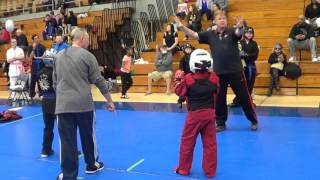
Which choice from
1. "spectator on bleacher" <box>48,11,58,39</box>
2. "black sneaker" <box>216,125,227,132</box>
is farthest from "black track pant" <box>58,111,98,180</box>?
"spectator on bleacher" <box>48,11,58,39</box>

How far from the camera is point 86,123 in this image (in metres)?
4.63

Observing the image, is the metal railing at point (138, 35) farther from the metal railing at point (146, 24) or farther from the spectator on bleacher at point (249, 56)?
the spectator on bleacher at point (249, 56)

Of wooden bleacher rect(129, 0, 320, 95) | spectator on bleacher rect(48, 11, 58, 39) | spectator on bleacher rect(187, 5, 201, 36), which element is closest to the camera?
wooden bleacher rect(129, 0, 320, 95)

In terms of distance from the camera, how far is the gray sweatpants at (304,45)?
10672 millimetres

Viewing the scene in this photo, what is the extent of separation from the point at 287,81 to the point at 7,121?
6719mm

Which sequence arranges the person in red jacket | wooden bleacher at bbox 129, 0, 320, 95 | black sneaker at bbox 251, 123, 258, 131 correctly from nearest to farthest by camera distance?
black sneaker at bbox 251, 123, 258, 131
wooden bleacher at bbox 129, 0, 320, 95
the person in red jacket

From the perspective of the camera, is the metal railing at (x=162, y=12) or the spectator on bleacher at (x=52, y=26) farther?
the spectator on bleacher at (x=52, y=26)

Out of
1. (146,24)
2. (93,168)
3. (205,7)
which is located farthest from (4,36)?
(93,168)

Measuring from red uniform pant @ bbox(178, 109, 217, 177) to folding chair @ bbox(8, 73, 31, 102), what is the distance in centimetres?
759

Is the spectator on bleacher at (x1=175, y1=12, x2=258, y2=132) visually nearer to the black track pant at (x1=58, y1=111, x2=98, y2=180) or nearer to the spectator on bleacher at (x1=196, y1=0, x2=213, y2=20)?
the black track pant at (x1=58, y1=111, x2=98, y2=180)

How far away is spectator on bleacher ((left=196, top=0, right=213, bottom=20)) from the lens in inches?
533

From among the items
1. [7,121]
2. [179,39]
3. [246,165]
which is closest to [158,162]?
[246,165]

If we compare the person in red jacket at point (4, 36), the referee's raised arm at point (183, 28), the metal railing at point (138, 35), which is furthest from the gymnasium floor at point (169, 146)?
the person in red jacket at point (4, 36)

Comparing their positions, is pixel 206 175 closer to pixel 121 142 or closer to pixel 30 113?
pixel 121 142
